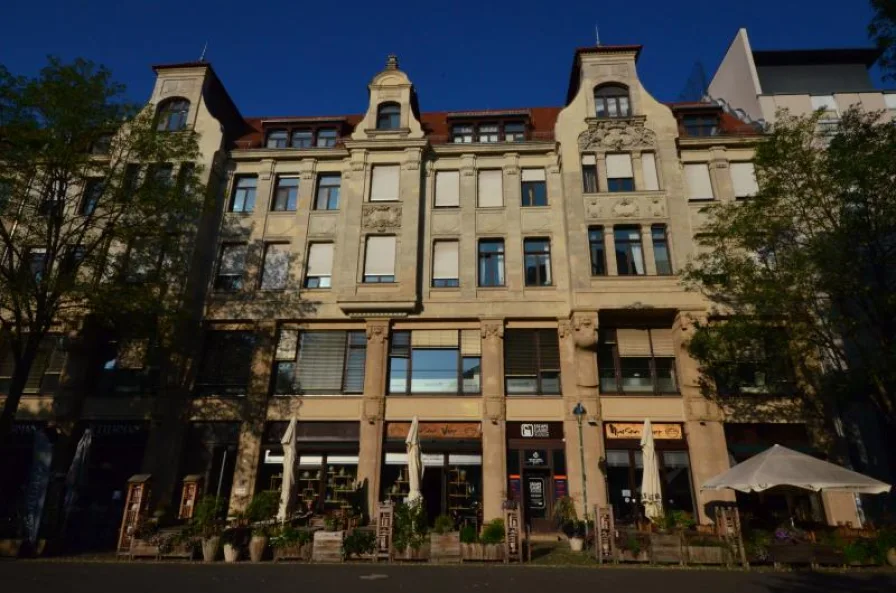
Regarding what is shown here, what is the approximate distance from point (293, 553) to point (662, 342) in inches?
599

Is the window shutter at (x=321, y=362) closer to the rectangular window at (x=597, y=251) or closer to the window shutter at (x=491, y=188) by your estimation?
the window shutter at (x=491, y=188)

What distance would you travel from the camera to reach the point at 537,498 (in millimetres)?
19016

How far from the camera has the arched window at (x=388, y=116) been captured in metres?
25.3

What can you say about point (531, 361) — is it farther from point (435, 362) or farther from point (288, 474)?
point (288, 474)

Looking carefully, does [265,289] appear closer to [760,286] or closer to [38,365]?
[38,365]

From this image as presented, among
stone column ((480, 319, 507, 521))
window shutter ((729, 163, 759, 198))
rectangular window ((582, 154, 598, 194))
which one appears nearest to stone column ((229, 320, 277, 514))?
stone column ((480, 319, 507, 521))

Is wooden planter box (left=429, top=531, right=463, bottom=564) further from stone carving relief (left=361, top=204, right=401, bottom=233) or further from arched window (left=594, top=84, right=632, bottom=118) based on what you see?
arched window (left=594, top=84, right=632, bottom=118)

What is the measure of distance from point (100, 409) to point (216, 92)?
16194mm

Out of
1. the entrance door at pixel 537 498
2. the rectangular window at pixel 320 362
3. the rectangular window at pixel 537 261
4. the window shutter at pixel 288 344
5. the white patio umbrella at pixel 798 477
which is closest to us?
the white patio umbrella at pixel 798 477

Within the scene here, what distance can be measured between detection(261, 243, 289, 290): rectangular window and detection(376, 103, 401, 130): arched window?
294 inches

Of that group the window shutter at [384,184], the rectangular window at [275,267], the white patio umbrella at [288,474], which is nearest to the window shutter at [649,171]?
the window shutter at [384,184]

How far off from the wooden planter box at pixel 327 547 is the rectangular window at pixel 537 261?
1221 centimetres

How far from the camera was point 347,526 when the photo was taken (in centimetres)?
1675

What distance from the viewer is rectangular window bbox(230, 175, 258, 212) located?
24.3 m
